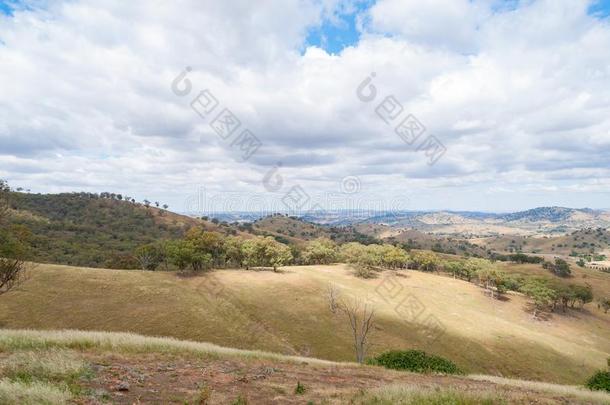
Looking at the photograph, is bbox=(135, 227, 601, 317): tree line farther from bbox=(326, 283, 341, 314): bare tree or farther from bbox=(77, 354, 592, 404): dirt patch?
bbox=(77, 354, 592, 404): dirt patch

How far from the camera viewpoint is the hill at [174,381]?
44.7ft

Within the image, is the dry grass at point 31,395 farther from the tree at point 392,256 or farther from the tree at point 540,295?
the tree at point 392,256

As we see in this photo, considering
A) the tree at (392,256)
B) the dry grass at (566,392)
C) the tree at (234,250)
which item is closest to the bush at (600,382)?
the dry grass at (566,392)

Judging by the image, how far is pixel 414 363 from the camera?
3008cm

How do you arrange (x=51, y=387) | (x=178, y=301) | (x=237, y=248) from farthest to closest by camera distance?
(x=237, y=248) → (x=178, y=301) → (x=51, y=387)

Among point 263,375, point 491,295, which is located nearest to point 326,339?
point 263,375

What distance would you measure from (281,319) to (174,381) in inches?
2277

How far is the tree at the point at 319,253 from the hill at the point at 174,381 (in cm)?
11731

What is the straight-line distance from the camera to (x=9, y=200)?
134ft

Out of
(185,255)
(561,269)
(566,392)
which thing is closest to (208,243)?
(185,255)

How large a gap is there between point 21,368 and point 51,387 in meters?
3.43

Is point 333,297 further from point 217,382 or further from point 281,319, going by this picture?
point 217,382

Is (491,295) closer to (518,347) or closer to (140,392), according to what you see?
(518,347)

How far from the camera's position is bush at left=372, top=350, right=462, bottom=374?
29.7m
